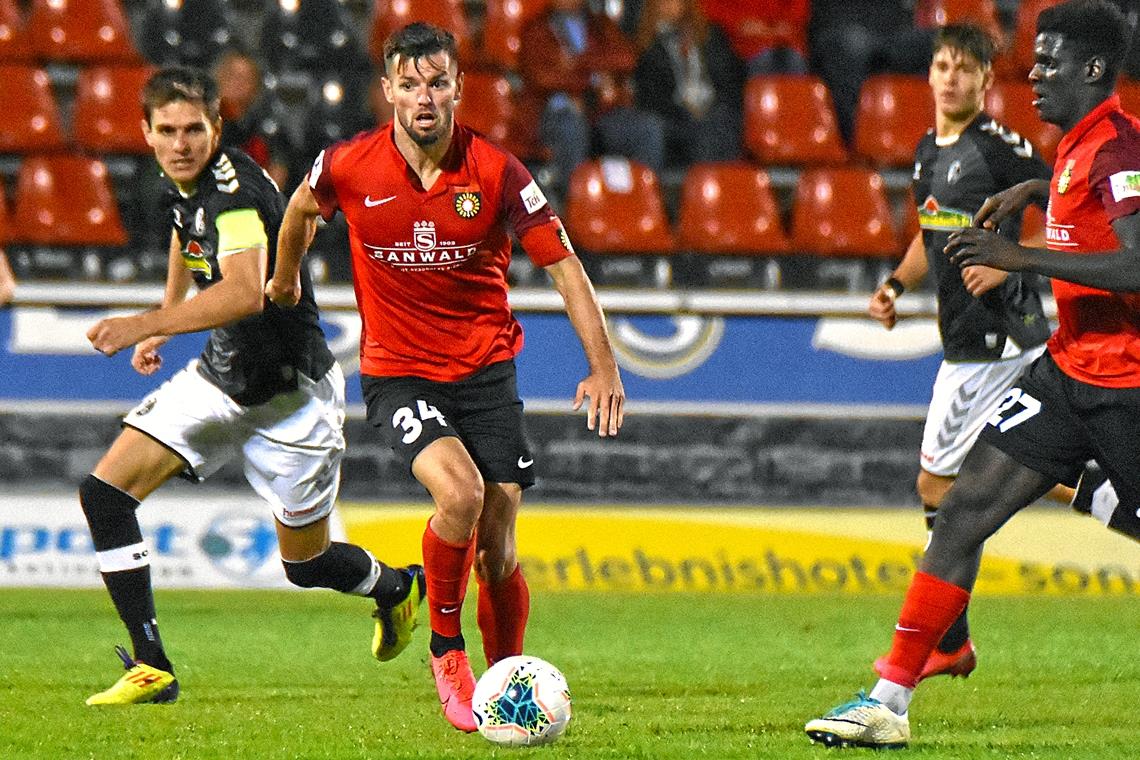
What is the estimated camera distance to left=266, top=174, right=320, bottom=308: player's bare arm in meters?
Result: 5.54

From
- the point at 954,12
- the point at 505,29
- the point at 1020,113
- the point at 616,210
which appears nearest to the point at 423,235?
the point at 616,210

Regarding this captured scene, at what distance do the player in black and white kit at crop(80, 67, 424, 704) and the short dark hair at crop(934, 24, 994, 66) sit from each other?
2.54 meters

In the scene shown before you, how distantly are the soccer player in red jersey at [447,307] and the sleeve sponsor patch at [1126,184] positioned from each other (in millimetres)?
1434

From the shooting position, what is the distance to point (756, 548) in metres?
9.35

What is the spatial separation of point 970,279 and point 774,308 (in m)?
4.35

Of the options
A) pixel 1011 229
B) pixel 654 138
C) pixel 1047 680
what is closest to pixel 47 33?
pixel 654 138

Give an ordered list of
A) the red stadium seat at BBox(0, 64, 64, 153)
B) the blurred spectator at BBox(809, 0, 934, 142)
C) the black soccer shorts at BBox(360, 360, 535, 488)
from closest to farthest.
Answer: the black soccer shorts at BBox(360, 360, 535, 488) → the red stadium seat at BBox(0, 64, 64, 153) → the blurred spectator at BBox(809, 0, 934, 142)

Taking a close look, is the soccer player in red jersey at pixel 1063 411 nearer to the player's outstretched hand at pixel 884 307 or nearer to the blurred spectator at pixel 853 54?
the player's outstretched hand at pixel 884 307

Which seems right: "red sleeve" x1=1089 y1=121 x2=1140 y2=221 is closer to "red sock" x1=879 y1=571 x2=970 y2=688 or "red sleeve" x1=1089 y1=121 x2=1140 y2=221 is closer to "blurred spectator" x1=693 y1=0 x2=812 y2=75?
"red sock" x1=879 y1=571 x2=970 y2=688

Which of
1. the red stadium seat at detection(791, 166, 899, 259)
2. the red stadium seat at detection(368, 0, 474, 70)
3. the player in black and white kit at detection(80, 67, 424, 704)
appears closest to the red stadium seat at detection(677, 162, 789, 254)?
the red stadium seat at detection(791, 166, 899, 259)

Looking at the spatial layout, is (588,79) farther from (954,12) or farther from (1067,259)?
(1067,259)

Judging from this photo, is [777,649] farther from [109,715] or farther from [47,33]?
[47,33]

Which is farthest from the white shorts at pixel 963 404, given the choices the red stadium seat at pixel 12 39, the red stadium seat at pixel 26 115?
the red stadium seat at pixel 12 39

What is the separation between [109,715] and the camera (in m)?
5.55
